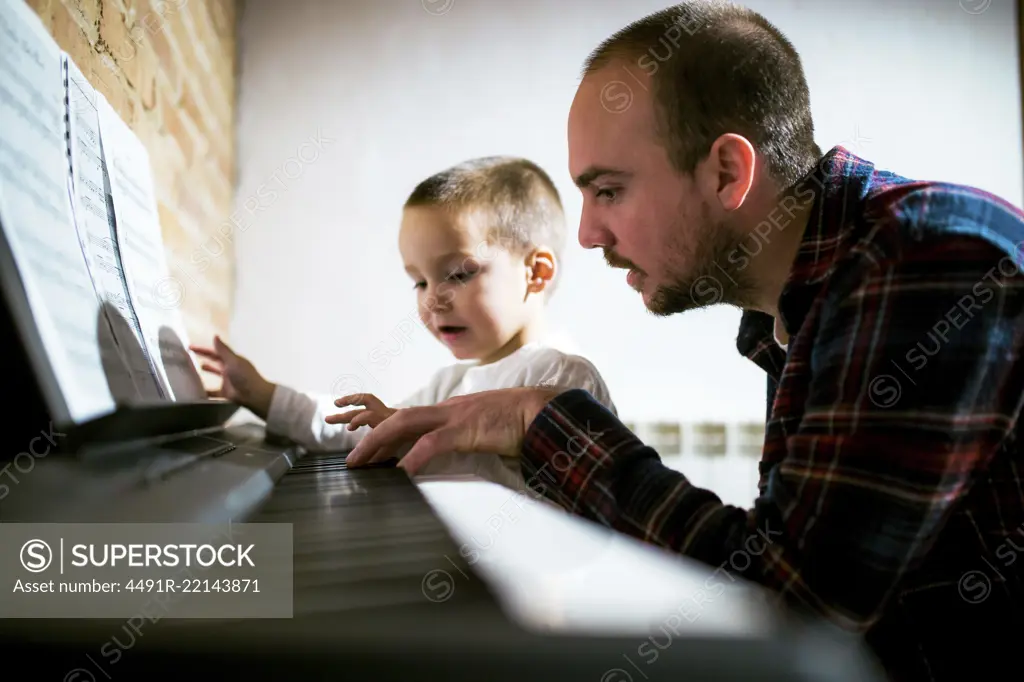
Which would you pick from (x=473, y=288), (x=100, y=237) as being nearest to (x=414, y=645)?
(x=100, y=237)

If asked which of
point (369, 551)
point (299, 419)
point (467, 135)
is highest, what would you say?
point (467, 135)

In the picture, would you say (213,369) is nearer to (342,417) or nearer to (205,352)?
(205,352)

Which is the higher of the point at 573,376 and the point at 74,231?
the point at 74,231

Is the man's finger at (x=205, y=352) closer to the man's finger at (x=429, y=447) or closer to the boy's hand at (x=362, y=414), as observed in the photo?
the boy's hand at (x=362, y=414)

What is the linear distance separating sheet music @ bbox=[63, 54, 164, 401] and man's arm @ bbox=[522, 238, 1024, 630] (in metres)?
0.45

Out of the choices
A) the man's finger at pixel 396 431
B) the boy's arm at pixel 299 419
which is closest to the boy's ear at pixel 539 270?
the boy's arm at pixel 299 419

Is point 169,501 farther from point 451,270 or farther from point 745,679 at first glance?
point 451,270

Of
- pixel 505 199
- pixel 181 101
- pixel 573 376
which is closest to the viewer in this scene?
pixel 573 376

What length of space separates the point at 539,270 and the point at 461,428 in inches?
36.5

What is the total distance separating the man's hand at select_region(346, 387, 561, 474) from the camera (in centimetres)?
66

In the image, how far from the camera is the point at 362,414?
3.10 ft

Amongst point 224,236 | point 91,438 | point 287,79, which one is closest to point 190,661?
point 91,438

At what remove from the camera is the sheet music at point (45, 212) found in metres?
0.44

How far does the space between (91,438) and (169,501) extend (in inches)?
6.7
